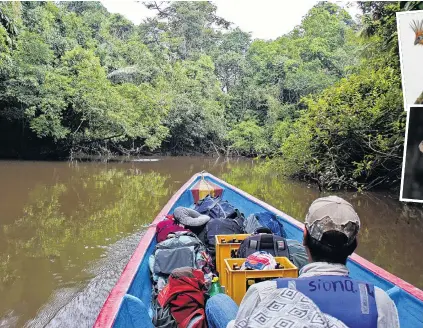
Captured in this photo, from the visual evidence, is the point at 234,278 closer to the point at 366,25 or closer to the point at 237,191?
the point at 237,191

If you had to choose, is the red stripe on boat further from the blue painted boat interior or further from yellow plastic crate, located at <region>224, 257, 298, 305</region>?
yellow plastic crate, located at <region>224, 257, 298, 305</region>

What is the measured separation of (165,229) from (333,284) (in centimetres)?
251

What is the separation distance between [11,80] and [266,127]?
14181 mm

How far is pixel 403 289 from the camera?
7.36ft

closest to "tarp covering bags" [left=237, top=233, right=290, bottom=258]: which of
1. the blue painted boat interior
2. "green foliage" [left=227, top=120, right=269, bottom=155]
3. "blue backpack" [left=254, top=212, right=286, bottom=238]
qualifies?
the blue painted boat interior

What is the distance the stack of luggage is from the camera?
6.94 ft

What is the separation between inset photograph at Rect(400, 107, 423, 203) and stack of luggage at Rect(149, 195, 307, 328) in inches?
33.4

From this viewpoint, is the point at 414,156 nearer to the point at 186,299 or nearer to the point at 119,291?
the point at 186,299

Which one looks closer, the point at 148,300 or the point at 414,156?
the point at 414,156

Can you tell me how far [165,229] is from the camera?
348 centimetres

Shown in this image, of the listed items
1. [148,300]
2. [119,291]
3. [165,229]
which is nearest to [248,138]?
[165,229]

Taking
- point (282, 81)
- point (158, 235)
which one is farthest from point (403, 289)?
point (282, 81)

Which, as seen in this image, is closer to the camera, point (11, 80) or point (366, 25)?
point (366, 25)

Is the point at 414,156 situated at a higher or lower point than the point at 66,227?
higher
